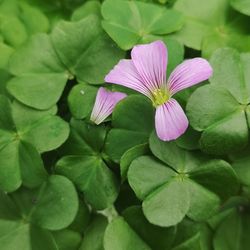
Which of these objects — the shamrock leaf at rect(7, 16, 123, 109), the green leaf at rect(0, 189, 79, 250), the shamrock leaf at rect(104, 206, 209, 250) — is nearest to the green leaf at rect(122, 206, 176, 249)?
the shamrock leaf at rect(104, 206, 209, 250)

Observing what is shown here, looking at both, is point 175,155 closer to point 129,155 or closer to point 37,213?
point 129,155

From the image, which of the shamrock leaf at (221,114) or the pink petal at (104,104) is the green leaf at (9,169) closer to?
the pink petal at (104,104)

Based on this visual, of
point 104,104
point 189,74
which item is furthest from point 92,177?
point 189,74

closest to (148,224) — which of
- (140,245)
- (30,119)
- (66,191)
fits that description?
(140,245)

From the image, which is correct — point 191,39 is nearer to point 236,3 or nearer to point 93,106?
point 236,3

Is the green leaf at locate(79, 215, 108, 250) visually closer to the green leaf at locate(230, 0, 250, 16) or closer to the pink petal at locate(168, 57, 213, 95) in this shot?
the pink petal at locate(168, 57, 213, 95)

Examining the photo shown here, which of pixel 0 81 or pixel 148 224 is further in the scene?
pixel 0 81

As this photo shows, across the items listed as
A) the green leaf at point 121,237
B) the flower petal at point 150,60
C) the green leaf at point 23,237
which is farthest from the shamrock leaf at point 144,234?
the flower petal at point 150,60
